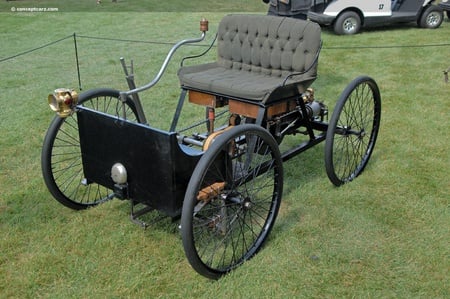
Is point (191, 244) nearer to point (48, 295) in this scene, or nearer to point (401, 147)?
point (48, 295)

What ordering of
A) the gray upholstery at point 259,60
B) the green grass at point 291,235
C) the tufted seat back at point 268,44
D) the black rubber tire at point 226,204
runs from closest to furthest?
the black rubber tire at point 226,204 → the green grass at point 291,235 → the gray upholstery at point 259,60 → the tufted seat back at point 268,44

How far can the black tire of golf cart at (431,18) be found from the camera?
11.0 meters

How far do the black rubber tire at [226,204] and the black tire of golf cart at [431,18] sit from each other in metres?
9.42

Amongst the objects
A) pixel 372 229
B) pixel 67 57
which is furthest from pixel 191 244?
pixel 67 57

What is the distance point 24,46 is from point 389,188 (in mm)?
8486

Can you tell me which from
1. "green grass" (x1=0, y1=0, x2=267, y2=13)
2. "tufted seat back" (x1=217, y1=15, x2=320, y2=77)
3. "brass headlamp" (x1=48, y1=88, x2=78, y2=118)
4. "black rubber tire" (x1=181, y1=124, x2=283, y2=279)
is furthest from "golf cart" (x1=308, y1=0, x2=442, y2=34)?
"brass headlamp" (x1=48, y1=88, x2=78, y2=118)

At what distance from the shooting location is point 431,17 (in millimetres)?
11094

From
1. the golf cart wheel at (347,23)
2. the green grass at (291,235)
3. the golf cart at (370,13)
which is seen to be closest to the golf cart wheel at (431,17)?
the golf cart at (370,13)

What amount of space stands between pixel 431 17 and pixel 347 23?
228 cm

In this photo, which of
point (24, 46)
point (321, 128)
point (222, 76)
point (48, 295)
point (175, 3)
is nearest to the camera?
point (48, 295)

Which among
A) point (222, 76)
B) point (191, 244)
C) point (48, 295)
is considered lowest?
point (48, 295)

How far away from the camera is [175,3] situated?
647 inches

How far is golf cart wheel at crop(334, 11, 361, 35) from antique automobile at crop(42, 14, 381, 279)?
6.51 m

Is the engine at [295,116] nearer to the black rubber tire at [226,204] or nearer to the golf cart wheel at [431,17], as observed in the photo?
the black rubber tire at [226,204]
